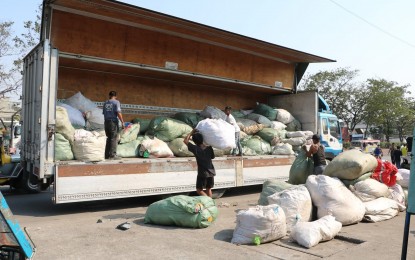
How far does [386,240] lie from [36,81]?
575cm

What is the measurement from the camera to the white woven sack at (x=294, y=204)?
507 centimetres

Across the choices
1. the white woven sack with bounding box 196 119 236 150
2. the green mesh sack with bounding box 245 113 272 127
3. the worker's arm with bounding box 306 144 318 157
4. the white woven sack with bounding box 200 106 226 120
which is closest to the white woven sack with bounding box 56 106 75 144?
the white woven sack with bounding box 196 119 236 150

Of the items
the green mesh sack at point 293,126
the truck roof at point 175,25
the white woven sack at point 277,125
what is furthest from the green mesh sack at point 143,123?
the green mesh sack at point 293,126

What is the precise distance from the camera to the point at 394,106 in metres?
41.0

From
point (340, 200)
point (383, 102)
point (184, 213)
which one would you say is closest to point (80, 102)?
point (184, 213)

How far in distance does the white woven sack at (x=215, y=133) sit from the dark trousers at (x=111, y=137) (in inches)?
60.6

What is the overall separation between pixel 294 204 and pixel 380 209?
1.69 m

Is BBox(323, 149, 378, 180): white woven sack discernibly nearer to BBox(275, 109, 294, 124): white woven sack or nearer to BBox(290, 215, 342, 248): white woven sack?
BBox(290, 215, 342, 248): white woven sack

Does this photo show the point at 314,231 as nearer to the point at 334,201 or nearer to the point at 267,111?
the point at 334,201

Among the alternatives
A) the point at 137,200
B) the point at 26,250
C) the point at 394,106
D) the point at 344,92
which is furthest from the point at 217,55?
the point at 394,106

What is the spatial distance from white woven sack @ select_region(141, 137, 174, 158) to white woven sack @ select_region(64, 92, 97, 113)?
4.85 ft

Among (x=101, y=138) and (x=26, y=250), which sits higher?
(x=101, y=138)

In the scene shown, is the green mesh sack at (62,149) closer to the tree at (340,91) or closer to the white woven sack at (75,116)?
the white woven sack at (75,116)

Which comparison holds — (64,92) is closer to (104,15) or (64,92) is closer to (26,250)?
(104,15)
